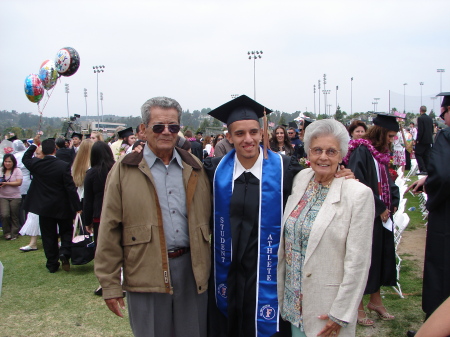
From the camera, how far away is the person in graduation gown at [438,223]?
8.95 feet

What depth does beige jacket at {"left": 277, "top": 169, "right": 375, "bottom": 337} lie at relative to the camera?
2.01m

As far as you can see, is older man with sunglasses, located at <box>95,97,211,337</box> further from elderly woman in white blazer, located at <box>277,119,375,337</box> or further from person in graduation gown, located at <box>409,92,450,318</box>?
person in graduation gown, located at <box>409,92,450,318</box>

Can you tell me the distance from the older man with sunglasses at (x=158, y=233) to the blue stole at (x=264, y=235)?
3.8 inches

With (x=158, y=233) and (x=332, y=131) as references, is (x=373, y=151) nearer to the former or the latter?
(x=332, y=131)

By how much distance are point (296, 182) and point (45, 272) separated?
4.90m

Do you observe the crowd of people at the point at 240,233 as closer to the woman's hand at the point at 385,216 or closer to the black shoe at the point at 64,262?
the woman's hand at the point at 385,216

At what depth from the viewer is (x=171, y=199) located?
2.40 meters

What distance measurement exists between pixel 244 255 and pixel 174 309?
566 mm

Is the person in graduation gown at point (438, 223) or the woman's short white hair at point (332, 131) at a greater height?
the woman's short white hair at point (332, 131)

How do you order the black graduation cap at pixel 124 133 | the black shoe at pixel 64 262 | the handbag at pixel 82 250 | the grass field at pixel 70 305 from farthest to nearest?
the black graduation cap at pixel 124 133 < the black shoe at pixel 64 262 < the handbag at pixel 82 250 < the grass field at pixel 70 305

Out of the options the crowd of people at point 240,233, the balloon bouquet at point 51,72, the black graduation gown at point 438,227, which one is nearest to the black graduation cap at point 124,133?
the crowd of people at point 240,233

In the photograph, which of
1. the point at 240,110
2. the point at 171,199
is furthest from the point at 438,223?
the point at 171,199

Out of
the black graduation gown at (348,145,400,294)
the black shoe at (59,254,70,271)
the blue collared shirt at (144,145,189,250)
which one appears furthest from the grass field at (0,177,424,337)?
the blue collared shirt at (144,145,189,250)

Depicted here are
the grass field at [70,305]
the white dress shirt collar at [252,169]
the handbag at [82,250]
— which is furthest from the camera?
the handbag at [82,250]
